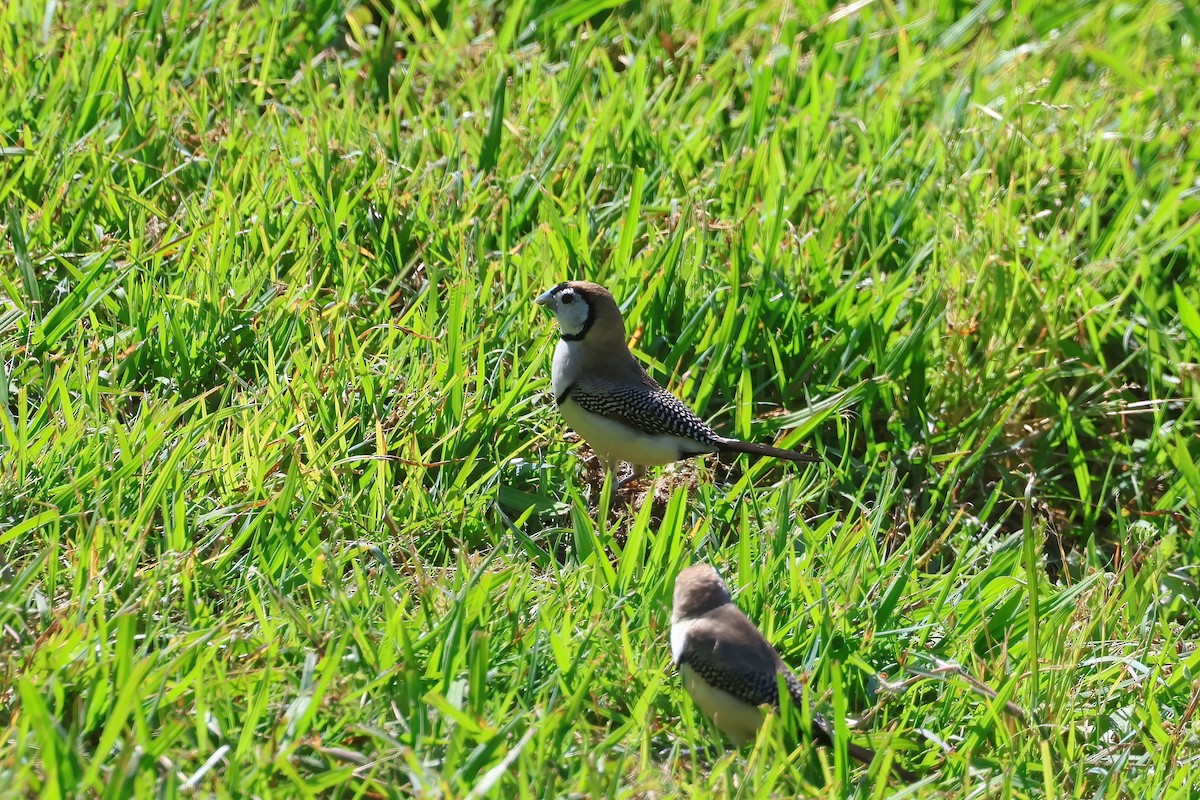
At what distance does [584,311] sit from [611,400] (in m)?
0.36

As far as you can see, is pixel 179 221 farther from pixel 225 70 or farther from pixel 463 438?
pixel 463 438

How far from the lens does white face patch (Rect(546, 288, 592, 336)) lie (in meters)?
4.74

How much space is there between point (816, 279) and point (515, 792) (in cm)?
297

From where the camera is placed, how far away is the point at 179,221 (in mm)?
5297

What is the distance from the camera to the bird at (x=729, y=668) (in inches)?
139

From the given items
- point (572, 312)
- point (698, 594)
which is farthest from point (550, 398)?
point (698, 594)

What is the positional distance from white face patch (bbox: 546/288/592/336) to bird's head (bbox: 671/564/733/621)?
4.06ft

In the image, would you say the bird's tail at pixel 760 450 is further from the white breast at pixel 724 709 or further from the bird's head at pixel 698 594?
the white breast at pixel 724 709

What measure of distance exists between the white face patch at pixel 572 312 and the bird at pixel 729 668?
1.32 meters

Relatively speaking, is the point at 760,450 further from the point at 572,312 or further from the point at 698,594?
the point at 698,594

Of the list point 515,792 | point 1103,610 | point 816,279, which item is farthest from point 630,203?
point 515,792

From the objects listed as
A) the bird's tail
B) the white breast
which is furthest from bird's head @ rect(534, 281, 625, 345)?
the white breast

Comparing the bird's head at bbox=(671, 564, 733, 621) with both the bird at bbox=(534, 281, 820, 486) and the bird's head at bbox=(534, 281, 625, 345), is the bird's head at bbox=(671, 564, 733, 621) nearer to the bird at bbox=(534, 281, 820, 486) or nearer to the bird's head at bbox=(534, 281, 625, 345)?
the bird at bbox=(534, 281, 820, 486)

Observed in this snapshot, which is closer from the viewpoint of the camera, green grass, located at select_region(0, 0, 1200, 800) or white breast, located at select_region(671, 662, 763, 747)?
green grass, located at select_region(0, 0, 1200, 800)
